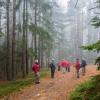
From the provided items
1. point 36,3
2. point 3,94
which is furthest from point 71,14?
point 3,94

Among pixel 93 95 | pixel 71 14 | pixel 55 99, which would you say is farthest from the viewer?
pixel 71 14

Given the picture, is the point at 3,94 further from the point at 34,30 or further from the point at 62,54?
the point at 62,54

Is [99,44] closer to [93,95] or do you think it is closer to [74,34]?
[93,95]

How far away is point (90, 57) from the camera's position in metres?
63.0

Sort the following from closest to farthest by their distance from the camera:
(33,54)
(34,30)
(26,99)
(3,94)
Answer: (26,99)
(3,94)
(34,30)
(33,54)

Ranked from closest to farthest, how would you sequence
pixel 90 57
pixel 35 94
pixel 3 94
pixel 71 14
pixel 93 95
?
1. pixel 93 95
2. pixel 35 94
3. pixel 3 94
4. pixel 90 57
5. pixel 71 14

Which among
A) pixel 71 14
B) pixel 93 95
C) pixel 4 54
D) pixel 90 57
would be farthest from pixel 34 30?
pixel 71 14

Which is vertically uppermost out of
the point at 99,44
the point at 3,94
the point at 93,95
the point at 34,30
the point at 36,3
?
the point at 36,3

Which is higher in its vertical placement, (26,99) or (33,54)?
(33,54)

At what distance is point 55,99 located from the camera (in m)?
12.9

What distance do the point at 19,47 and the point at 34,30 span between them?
4770mm

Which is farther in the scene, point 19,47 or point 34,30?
point 19,47

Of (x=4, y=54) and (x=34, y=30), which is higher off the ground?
(x=34, y=30)

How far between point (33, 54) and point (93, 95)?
22.3 m
